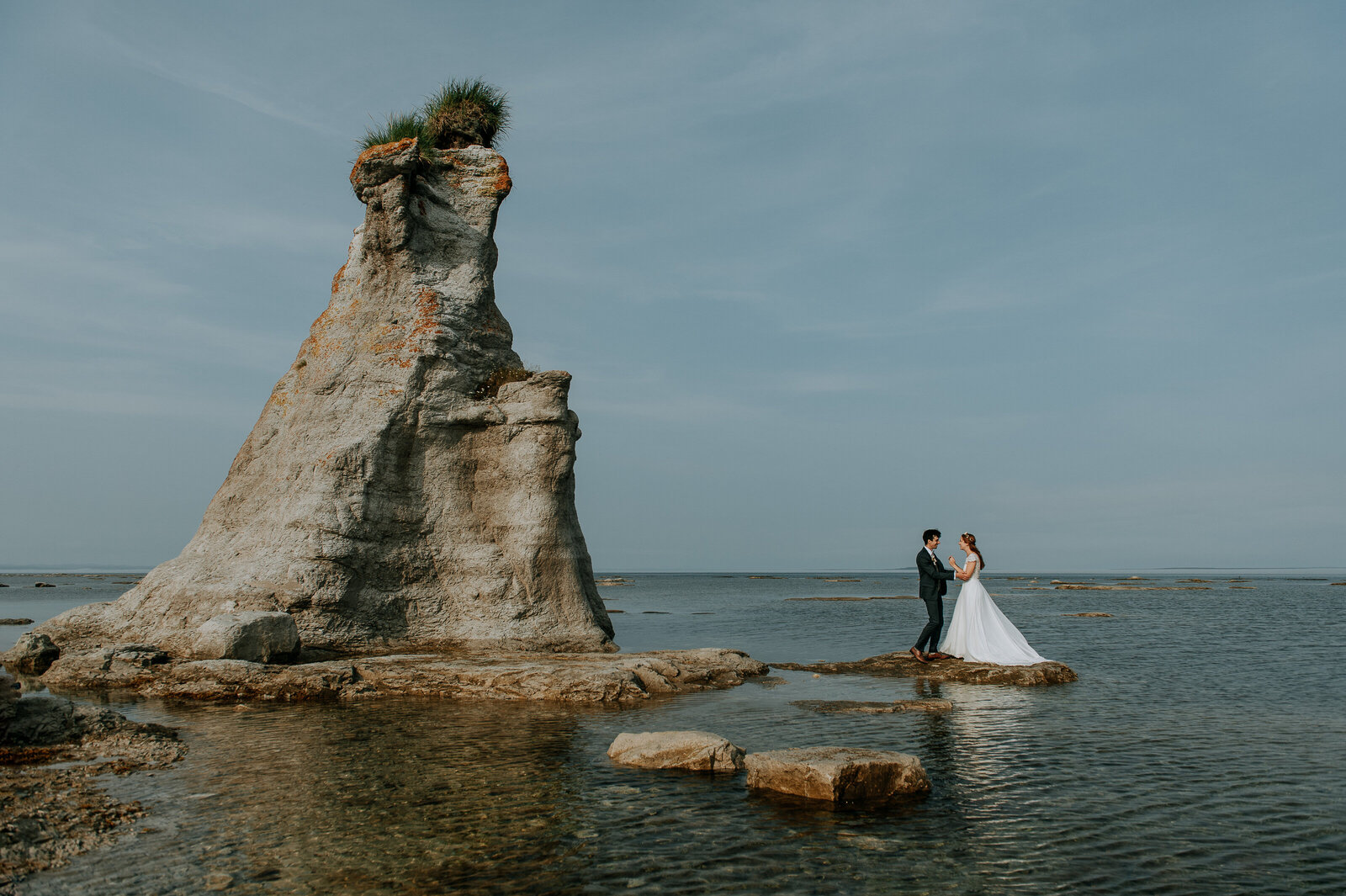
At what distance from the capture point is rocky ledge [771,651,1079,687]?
50.8ft

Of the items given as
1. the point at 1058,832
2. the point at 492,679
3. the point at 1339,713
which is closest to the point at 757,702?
the point at 492,679

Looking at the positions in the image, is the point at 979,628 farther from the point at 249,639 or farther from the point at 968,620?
the point at 249,639

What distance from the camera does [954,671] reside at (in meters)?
16.0

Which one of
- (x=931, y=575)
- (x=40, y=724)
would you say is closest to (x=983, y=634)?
(x=931, y=575)

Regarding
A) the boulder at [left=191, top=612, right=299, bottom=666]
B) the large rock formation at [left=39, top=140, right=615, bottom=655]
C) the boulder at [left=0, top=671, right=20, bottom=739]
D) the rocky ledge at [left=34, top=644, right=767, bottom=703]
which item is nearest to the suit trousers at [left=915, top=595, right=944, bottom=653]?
the rocky ledge at [left=34, top=644, right=767, bottom=703]

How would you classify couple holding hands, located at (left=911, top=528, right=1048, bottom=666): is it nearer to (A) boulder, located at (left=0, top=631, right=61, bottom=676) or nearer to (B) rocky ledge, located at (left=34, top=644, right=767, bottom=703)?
(B) rocky ledge, located at (left=34, top=644, right=767, bottom=703)

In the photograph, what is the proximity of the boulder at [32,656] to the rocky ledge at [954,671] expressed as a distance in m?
14.5

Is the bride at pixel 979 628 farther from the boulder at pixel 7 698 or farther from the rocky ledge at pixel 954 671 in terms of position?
the boulder at pixel 7 698

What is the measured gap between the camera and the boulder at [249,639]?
14.2 meters

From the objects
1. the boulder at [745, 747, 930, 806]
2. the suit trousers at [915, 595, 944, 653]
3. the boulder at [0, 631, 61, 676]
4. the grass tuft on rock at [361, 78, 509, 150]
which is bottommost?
the boulder at [0, 631, 61, 676]

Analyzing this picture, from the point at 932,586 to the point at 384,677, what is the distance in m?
10.1

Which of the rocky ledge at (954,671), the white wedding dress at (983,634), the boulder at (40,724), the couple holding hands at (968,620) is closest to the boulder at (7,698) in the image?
the boulder at (40,724)

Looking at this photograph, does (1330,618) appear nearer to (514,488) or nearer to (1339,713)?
(1339,713)

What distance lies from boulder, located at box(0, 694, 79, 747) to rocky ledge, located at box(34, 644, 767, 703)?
3.45 m
